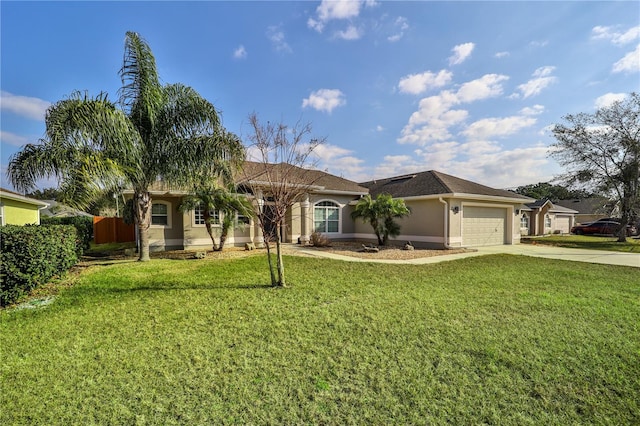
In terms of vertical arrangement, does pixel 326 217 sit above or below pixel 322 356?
above

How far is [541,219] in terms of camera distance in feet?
96.4

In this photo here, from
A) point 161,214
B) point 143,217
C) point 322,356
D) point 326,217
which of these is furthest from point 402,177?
point 322,356

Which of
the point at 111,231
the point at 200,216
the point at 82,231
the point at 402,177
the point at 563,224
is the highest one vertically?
the point at 402,177

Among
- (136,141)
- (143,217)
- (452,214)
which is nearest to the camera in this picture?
(136,141)

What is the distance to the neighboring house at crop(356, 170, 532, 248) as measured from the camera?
1585cm

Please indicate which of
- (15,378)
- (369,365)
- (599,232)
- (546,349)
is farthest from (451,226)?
(599,232)

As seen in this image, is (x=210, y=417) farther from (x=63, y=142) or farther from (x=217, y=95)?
(x=217, y=95)

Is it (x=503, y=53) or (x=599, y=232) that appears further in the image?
(x=599, y=232)

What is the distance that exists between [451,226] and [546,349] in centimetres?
1220

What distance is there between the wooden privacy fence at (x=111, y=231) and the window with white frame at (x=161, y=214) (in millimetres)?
7196

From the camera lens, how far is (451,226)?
15742 mm

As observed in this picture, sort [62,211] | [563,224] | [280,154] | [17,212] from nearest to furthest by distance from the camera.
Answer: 1. [280,154]
2. [17,212]
3. [62,211]
4. [563,224]

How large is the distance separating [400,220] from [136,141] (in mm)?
14069

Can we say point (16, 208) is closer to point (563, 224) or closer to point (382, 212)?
point (382, 212)
